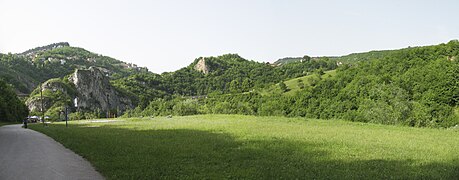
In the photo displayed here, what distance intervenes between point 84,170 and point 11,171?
2.28m

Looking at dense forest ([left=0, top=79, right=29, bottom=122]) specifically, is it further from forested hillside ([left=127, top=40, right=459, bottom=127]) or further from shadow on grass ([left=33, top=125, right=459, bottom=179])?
shadow on grass ([left=33, top=125, right=459, bottom=179])

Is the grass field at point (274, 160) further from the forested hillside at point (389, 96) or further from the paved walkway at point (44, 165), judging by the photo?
the forested hillside at point (389, 96)

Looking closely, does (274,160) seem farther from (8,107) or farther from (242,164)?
(8,107)

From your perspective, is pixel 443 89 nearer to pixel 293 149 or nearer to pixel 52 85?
pixel 293 149

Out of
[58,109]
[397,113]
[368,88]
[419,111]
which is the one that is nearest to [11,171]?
[397,113]

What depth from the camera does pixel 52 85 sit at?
166625 millimetres

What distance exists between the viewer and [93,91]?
194375mm

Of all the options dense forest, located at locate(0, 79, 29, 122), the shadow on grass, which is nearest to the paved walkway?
the shadow on grass

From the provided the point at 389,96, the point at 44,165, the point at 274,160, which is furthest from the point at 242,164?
the point at 389,96

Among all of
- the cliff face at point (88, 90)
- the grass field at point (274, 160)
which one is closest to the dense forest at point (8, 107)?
the cliff face at point (88, 90)

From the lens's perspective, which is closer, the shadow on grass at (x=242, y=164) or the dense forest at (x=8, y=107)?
the shadow on grass at (x=242, y=164)

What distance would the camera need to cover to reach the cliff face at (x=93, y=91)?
190125 mm

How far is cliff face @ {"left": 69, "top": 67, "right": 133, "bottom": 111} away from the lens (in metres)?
190

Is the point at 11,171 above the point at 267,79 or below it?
below
